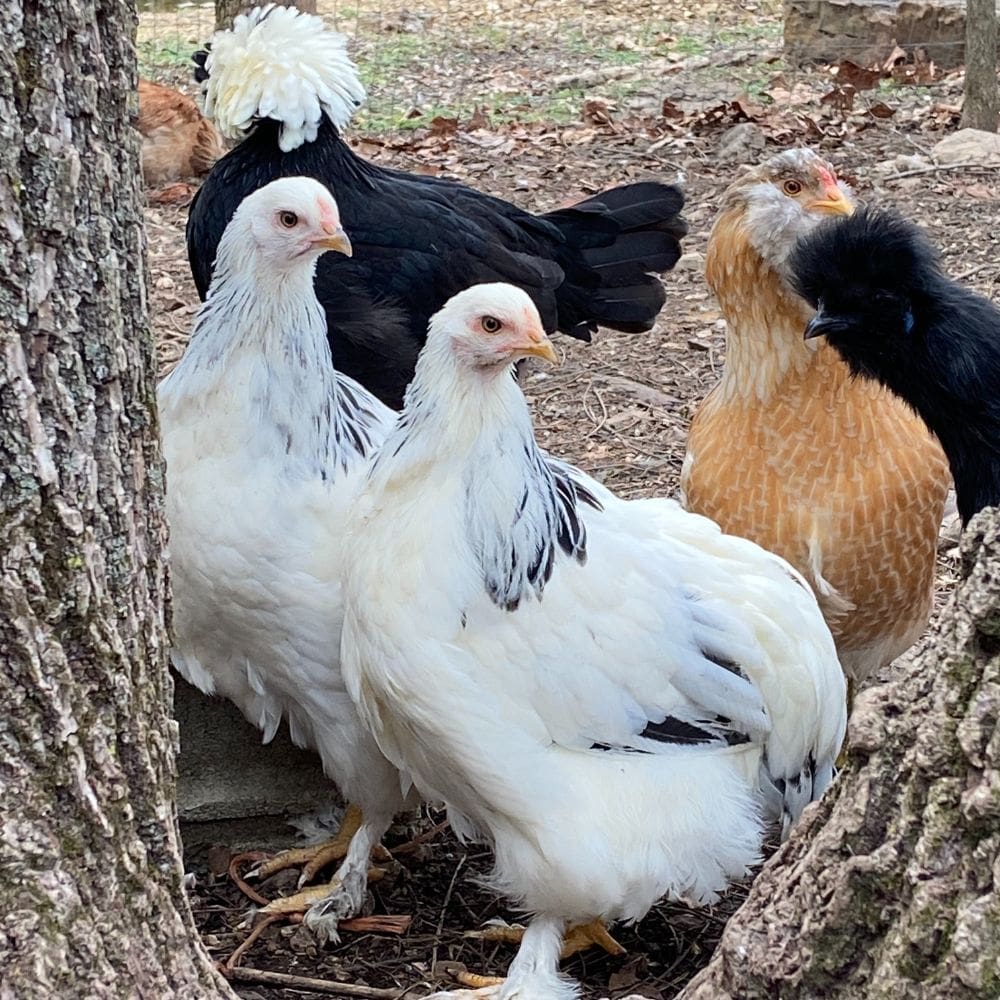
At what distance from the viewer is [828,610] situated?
3174mm

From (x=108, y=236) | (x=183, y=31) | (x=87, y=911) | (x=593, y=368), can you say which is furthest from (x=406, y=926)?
(x=183, y=31)

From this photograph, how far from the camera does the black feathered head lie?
9.40ft

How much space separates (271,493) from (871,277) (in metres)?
1.35

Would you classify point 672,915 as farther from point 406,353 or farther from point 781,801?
point 406,353

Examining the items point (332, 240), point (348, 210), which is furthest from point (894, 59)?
point (332, 240)

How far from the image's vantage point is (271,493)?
8.91 feet

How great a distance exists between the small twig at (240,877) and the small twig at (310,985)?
386 millimetres

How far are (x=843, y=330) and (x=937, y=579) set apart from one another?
1.47 meters

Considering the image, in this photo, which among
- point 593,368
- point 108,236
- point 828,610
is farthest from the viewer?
point 593,368

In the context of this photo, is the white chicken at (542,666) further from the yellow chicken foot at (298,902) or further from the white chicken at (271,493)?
the yellow chicken foot at (298,902)

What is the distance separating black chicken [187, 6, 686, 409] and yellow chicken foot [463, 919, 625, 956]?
1.70 metres

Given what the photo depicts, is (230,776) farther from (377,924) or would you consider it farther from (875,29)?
(875,29)

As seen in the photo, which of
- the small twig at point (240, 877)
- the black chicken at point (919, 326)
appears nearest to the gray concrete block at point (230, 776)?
the small twig at point (240, 877)

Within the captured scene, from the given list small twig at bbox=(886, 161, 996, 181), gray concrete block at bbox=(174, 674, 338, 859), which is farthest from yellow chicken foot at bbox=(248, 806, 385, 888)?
small twig at bbox=(886, 161, 996, 181)
